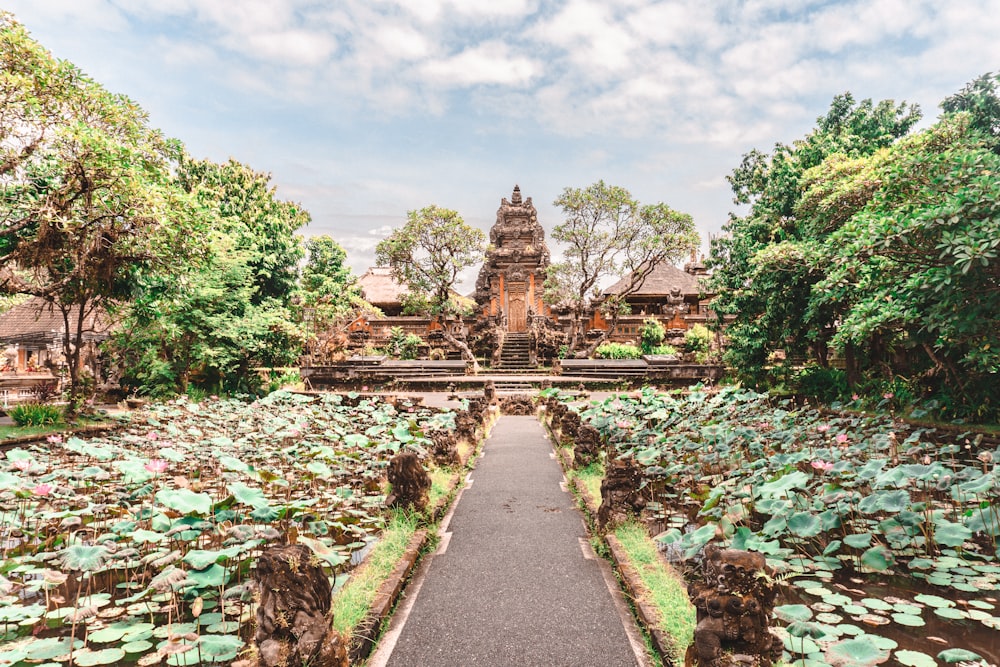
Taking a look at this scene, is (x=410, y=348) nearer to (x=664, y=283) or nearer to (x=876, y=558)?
(x=664, y=283)

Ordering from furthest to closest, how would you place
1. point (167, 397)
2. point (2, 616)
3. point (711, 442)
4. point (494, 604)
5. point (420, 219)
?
point (420, 219)
point (167, 397)
point (711, 442)
point (494, 604)
point (2, 616)

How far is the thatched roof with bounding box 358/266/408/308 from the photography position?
32156 mm

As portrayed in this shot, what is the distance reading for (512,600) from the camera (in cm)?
331

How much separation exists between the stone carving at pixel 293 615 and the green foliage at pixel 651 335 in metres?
23.0

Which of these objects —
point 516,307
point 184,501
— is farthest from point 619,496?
point 516,307

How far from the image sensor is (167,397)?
12875mm

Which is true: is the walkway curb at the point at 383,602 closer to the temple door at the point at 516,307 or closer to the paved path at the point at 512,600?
the paved path at the point at 512,600

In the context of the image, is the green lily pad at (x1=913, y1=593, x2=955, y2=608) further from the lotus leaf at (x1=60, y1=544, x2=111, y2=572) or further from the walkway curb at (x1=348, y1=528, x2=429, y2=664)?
the lotus leaf at (x1=60, y1=544, x2=111, y2=572)

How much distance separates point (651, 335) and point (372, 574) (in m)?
22.2

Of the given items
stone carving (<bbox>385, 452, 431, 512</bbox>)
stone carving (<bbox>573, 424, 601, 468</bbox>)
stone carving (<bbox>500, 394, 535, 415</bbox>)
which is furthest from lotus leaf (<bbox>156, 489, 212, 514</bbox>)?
stone carving (<bbox>500, 394, 535, 415</bbox>)

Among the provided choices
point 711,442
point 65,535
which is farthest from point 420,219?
point 65,535

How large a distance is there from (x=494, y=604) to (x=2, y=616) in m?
2.79

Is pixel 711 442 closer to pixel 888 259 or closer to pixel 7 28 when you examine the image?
pixel 888 259

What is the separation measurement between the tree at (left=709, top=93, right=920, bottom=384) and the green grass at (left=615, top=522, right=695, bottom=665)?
24.3ft
